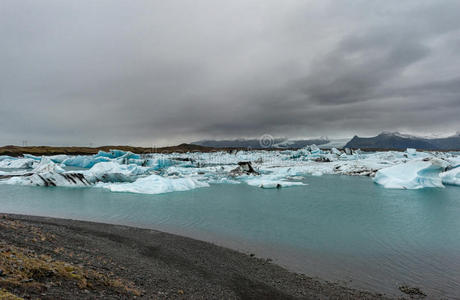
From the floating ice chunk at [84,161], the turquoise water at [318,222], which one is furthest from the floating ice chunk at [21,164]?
the turquoise water at [318,222]

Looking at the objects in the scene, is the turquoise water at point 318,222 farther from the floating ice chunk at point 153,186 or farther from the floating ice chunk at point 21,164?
the floating ice chunk at point 21,164

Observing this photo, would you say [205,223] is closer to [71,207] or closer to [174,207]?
[174,207]

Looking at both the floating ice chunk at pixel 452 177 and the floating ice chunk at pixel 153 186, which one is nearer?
the floating ice chunk at pixel 153 186

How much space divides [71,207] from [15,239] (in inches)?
331

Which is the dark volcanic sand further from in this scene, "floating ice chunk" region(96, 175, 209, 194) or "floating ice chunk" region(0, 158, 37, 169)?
"floating ice chunk" region(0, 158, 37, 169)

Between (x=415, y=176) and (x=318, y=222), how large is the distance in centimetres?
1418

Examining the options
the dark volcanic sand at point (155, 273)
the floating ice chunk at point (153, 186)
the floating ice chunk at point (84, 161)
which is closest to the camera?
the dark volcanic sand at point (155, 273)

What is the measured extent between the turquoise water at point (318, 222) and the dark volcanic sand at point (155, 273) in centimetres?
87

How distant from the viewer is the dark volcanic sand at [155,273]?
3.17m

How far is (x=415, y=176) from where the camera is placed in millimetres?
19516

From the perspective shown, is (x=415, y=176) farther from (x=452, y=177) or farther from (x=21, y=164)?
(x=21, y=164)

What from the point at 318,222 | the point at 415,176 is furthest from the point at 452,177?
the point at 318,222

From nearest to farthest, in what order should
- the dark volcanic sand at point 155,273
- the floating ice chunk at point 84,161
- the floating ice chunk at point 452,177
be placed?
the dark volcanic sand at point 155,273
the floating ice chunk at point 452,177
the floating ice chunk at point 84,161

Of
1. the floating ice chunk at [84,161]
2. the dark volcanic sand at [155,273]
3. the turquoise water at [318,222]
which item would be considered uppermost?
the floating ice chunk at [84,161]
